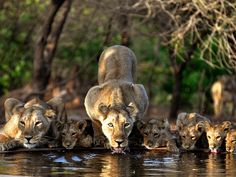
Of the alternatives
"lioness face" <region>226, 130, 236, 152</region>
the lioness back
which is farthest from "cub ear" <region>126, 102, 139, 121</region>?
the lioness back

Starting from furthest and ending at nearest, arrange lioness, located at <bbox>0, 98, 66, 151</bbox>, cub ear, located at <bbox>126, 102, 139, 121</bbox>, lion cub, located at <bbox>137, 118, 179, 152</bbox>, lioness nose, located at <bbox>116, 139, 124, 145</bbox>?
cub ear, located at <bbox>126, 102, 139, 121</bbox>, lion cub, located at <bbox>137, 118, 179, 152</bbox>, lioness, located at <bbox>0, 98, 66, 151</bbox>, lioness nose, located at <bbox>116, 139, 124, 145</bbox>

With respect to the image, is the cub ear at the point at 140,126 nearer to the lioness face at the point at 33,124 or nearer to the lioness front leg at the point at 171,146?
the lioness front leg at the point at 171,146

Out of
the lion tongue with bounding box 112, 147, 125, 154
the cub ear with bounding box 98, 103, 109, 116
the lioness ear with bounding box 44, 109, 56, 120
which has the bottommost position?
the lion tongue with bounding box 112, 147, 125, 154

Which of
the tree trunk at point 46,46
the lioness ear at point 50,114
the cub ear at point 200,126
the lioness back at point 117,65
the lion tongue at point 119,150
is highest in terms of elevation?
the tree trunk at point 46,46

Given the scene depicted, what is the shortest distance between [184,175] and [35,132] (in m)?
3.03

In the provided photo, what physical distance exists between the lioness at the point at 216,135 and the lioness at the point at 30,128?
2.05 m

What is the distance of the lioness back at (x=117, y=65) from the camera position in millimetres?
13000

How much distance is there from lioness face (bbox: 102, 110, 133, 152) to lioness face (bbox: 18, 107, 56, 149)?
797 mm

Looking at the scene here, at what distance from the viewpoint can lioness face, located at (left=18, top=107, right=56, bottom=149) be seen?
1076 cm

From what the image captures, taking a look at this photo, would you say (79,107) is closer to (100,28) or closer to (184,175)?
(100,28)

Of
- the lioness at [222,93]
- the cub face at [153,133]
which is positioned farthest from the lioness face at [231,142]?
the lioness at [222,93]

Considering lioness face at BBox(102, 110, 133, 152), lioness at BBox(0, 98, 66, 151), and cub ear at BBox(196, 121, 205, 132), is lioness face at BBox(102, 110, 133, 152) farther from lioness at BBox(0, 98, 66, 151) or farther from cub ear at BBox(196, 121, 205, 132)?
cub ear at BBox(196, 121, 205, 132)

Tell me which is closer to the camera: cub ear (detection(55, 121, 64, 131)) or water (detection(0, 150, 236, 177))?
water (detection(0, 150, 236, 177))

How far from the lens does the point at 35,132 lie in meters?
10.9
